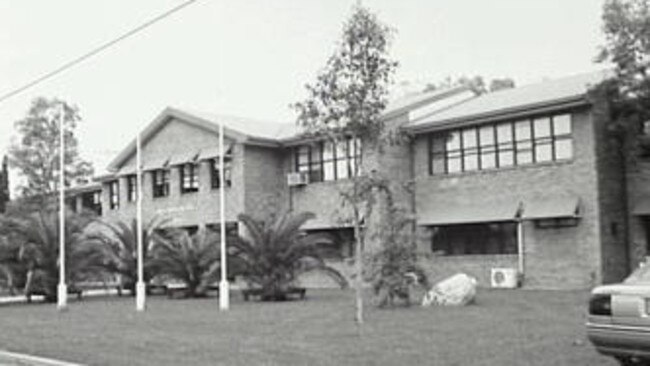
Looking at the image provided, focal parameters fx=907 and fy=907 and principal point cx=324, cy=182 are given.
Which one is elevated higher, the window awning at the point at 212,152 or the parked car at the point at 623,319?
the window awning at the point at 212,152

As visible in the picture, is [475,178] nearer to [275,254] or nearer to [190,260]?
[275,254]

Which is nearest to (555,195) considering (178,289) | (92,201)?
(178,289)

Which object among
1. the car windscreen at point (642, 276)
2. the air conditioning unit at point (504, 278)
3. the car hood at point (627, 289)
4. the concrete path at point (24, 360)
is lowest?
the concrete path at point (24, 360)

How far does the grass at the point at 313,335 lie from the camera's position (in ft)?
39.9

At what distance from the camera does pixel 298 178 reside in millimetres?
38750

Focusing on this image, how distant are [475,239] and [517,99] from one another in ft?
17.8

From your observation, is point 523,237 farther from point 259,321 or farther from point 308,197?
point 259,321

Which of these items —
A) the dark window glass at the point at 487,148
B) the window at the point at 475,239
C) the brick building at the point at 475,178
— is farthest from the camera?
the dark window glass at the point at 487,148

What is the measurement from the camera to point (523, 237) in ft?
104

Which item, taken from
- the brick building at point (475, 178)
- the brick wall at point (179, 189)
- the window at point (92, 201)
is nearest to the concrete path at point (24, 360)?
the brick building at point (475, 178)

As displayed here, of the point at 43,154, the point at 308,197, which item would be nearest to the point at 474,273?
the point at 308,197

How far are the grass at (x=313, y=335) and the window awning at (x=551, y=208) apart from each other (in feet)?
21.1

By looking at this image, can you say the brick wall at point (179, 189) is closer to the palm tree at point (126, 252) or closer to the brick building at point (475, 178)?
the brick building at point (475, 178)

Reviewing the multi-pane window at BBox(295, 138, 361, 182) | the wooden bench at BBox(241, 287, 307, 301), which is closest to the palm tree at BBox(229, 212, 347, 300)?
the wooden bench at BBox(241, 287, 307, 301)
